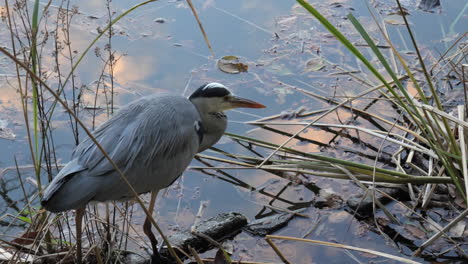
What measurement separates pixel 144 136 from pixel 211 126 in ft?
2.00

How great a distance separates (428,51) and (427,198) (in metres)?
2.10

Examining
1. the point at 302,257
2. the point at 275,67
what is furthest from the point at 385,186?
the point at 275,67

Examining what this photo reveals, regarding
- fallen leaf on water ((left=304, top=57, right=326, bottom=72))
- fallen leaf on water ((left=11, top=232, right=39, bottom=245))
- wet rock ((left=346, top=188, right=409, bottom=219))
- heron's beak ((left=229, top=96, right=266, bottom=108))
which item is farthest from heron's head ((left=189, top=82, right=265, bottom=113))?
fallen leaf on water ((left=304, top=57, right=326, bottom=72))

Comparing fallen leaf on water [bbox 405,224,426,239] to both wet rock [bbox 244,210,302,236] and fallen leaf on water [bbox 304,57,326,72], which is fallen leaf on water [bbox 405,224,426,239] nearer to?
wet rock [bbox 244,210,302,236]

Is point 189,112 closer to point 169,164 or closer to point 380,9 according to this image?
point 169,164

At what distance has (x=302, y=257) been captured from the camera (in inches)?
125

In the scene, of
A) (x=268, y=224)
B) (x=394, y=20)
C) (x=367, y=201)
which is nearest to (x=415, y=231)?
(x=367, y=201)

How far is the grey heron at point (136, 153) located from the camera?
2.58 meters

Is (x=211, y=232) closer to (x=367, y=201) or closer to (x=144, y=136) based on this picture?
(x=144, y=136)

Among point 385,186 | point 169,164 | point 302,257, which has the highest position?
point 169,164

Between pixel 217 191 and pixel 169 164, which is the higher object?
pixel 169 164

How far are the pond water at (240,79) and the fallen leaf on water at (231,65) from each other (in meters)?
0.06

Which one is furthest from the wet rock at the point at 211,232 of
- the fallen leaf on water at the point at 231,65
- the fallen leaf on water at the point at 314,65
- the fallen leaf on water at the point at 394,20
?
the fallen leaf on water at the point at 394,20

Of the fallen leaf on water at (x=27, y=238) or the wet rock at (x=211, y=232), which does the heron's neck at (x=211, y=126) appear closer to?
the wet rock at (x=211, y=232)
